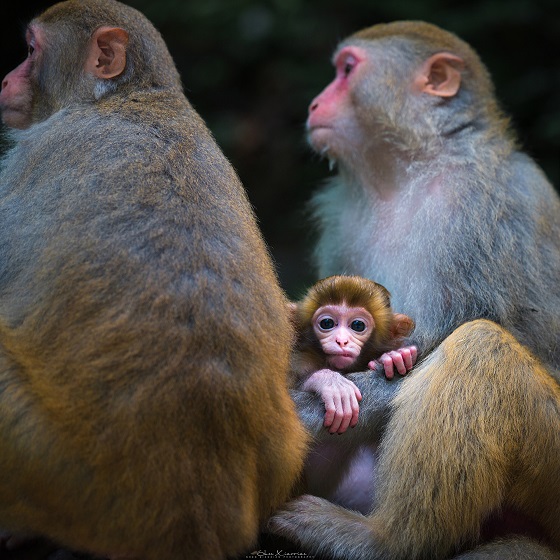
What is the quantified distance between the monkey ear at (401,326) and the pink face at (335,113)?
1420 mm

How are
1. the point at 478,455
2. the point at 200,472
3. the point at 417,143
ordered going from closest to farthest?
the point at 200,472 → the point at 478,455 → the point at 417,143

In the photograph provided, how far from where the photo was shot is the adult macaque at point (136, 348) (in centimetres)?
338

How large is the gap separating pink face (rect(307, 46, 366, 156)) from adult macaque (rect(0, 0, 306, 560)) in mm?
1676

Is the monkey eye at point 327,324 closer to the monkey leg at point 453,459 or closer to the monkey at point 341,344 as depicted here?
the monkey at point 341,344

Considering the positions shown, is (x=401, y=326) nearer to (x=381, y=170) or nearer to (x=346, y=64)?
(x=381, y=170)

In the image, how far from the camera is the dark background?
8.30 m

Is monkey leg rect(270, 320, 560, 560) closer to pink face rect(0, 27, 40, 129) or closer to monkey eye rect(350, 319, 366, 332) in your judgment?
monkey eye rect(350, 319, 366, 332)

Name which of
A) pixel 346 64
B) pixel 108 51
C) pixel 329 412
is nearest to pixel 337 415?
pixel 329 412

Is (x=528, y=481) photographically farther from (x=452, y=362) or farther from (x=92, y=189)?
(x=92, y=189)

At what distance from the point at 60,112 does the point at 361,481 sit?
7.98 feet

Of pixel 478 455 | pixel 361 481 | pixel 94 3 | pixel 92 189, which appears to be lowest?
pixel 361 481

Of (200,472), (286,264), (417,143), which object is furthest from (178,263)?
(286,264)

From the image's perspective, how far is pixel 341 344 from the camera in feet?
14.8

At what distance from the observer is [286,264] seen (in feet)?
31.0
